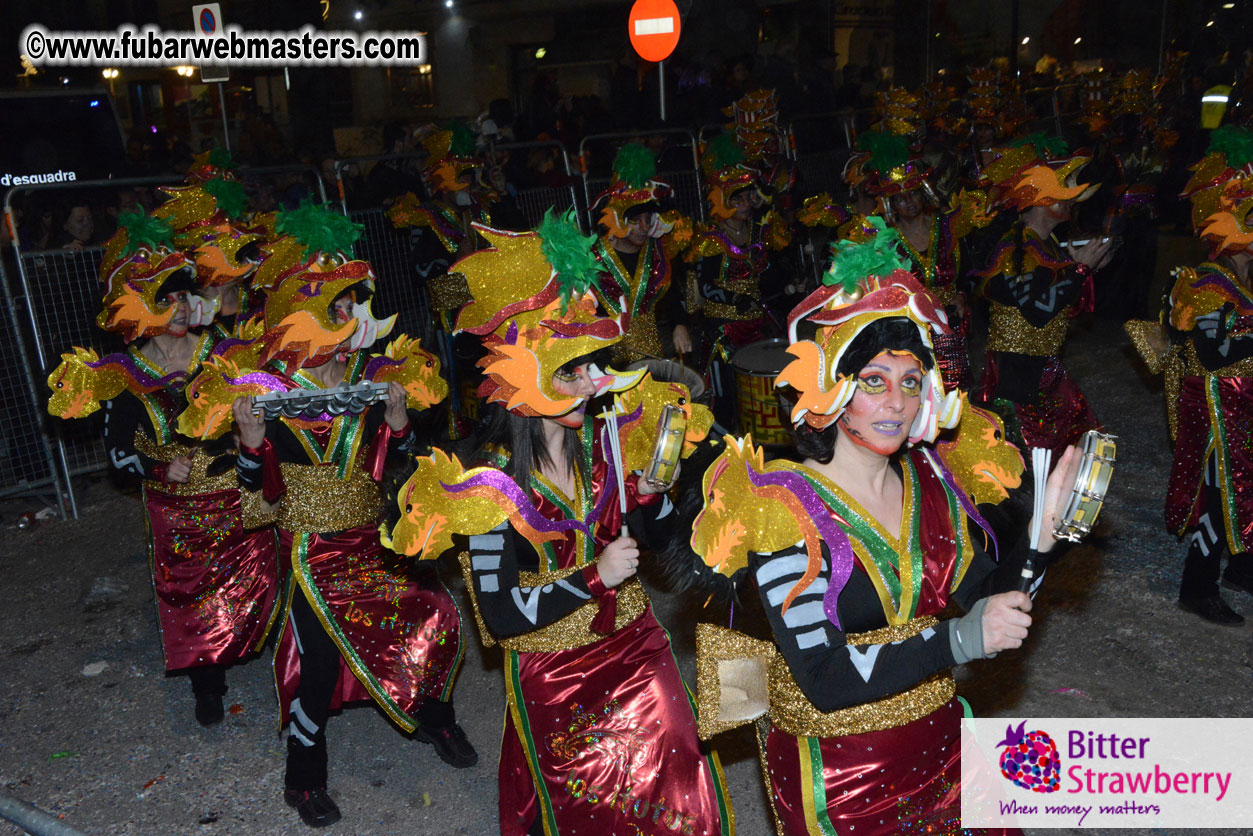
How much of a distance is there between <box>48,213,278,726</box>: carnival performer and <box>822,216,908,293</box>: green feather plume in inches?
125

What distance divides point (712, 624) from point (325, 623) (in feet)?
6.35

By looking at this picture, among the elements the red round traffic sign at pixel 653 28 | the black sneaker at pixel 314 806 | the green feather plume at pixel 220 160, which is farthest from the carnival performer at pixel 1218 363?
the red round traffic sign at pixel 653 28

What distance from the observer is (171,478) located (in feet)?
16.0

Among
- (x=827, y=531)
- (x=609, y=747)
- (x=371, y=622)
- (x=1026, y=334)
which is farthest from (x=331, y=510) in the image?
(x=1026, y=334)

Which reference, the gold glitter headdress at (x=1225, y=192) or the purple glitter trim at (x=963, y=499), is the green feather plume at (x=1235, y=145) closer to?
the gold glitter headdress at (x=1225, y=192)

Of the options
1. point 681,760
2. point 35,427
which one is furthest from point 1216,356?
point 35,427

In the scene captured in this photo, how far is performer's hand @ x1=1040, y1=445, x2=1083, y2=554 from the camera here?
7.31 ft

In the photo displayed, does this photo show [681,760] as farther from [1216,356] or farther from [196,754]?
[1216,356]

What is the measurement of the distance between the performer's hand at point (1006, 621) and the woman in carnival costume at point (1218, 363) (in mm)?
3591

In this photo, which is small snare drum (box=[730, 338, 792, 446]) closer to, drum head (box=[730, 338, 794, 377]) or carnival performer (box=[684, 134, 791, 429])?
drum head (box=[730, 338, 794, 377])

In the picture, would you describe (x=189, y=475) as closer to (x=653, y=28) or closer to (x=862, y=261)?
(x=862, y=261)

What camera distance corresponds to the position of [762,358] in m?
6.82

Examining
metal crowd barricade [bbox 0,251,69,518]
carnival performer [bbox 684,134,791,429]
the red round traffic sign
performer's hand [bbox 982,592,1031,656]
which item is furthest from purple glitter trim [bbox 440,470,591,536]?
the red round traffic sign

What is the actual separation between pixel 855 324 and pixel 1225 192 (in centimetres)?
352
